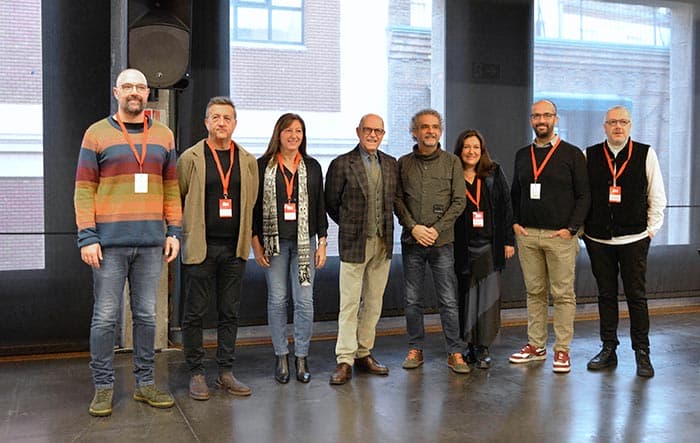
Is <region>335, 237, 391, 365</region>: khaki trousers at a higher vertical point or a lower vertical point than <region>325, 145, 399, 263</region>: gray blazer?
lower

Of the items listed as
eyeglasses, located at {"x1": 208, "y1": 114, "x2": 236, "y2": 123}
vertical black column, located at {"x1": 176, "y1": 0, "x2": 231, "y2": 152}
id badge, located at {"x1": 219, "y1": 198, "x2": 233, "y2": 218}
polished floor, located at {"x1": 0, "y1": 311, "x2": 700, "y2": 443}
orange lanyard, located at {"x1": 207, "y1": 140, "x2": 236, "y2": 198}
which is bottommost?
polished floor, located at {"x1": 0, "y1": 311, "x2": 700, "y2": 443}

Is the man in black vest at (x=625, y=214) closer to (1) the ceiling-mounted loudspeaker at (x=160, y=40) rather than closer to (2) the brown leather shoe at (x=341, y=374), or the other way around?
(2) the brown leather shoe at (x=341, y=374)

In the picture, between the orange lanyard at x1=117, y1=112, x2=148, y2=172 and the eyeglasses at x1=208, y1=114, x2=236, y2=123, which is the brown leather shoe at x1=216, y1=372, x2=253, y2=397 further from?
the eyeglasses at x1=208, y1=114, x2=236, y2=123

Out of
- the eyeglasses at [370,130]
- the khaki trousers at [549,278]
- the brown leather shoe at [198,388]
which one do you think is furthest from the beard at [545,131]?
the brown leather shoe at [198,388]

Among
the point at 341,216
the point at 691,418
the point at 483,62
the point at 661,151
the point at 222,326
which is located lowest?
the point at 691,418

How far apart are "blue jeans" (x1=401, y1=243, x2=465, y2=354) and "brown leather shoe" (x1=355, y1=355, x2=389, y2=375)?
0.27 m

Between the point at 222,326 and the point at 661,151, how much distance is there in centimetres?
428

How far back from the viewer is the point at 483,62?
544 centimetres

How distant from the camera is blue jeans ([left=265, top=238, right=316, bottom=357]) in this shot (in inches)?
145

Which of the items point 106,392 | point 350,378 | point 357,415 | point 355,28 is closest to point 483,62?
point 355,28

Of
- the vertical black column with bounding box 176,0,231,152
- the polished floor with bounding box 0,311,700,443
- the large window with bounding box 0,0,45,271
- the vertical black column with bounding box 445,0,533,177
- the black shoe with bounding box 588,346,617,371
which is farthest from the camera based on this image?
the vertical black column with bounding box 445,0,533,177

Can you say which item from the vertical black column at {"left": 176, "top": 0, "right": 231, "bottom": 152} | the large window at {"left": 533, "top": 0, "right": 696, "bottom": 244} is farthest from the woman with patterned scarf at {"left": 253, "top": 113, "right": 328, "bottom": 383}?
the large window at {"left": 533, "top": 0, "right": 696, "bottom": 244}

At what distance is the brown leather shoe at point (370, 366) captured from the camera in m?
3.94

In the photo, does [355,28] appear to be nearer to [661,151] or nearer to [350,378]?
[350,378]
